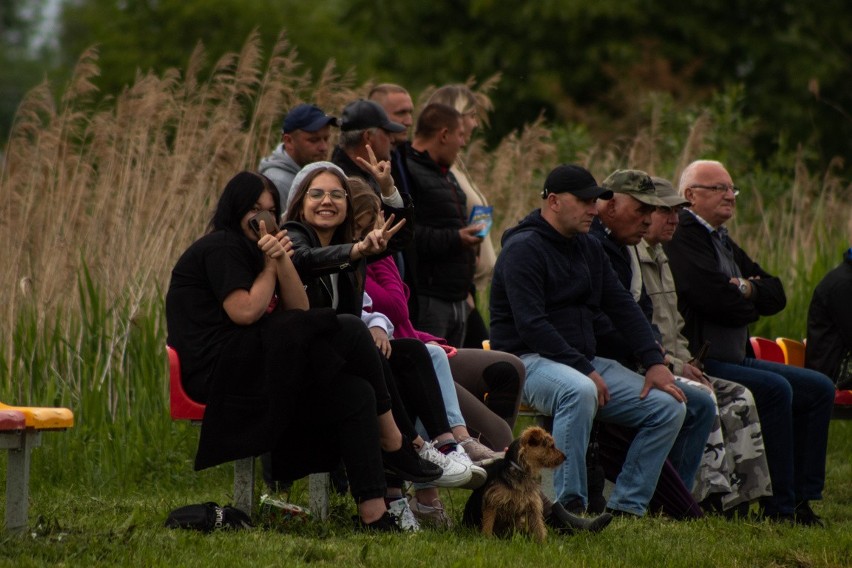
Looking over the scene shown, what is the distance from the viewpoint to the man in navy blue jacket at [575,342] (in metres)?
7.18

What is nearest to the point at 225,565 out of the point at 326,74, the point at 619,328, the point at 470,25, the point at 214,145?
the point at 619,328

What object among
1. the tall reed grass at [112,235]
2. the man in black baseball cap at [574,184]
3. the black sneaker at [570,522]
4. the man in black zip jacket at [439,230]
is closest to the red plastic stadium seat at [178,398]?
the black sneaker at [570,522]

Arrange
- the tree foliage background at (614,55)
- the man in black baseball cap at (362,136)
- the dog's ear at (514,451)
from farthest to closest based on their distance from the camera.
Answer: the tree foliage background at (614,55) → the man in black baseball cap at (362,136) → the dog's ear at (514,451)

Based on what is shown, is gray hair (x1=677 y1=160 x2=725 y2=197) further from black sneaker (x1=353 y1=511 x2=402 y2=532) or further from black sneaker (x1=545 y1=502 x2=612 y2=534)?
black sneaker (x1=353 y1=511 x2=402 y2=532)

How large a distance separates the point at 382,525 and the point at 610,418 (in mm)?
1716

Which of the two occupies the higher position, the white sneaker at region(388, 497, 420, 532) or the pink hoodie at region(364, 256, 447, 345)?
the pink hoodie at region(364, 256, 447, 345)

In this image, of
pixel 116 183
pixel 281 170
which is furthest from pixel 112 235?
pixel 281 170

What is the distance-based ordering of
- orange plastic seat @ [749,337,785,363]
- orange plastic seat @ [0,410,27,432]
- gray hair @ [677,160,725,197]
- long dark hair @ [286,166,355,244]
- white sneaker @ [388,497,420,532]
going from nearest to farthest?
orange plastic seat @ [0,410,27,432], white sneaker @ [388,497,420,532], long dark hair @ [286,166,355,244], gray hair @ [677,160,725,197], orange plastic seat @ [749,337,785,363]

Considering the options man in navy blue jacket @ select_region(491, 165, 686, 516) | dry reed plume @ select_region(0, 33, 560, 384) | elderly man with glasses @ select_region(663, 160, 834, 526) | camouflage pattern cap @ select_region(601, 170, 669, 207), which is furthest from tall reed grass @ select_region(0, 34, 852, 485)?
elderly man with glasses @ select_region(663, 160, 834, 526)

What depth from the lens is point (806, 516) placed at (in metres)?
7.94

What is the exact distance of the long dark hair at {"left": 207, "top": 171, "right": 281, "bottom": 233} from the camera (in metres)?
6.39

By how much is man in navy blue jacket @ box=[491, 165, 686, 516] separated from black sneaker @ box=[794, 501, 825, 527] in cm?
102

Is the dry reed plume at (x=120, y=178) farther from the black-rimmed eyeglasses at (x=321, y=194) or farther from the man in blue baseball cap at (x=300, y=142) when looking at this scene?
the black-rimmed eyeglasses at (x=321, y=194)

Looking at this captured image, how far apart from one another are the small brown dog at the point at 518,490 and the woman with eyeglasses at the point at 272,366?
303 mm
